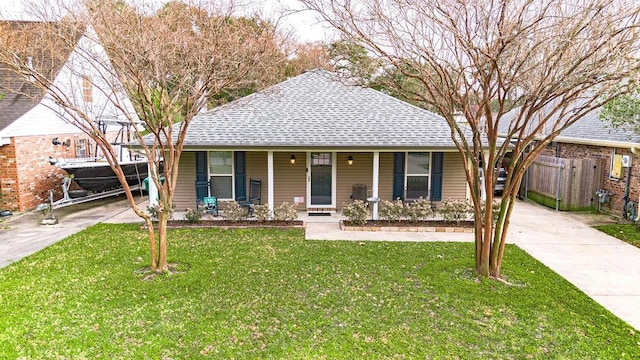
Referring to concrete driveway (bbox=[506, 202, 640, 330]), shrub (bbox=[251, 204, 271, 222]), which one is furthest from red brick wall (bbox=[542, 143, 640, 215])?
shrub (bbox=[251, 204, 271, 222])

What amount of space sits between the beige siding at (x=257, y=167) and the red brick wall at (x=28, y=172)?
618 centimetres

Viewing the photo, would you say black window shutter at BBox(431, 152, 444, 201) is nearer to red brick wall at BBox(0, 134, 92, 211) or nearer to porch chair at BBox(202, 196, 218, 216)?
porch chair at BBox(202, 196, 218, 216)

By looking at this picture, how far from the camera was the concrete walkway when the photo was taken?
643 centimetres

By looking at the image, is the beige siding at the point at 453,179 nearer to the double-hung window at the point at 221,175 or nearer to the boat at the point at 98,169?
the double-hung window at the point at 221,175

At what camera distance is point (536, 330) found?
16.5ft

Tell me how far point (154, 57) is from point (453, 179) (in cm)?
856

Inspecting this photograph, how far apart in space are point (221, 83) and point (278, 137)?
11.1ft

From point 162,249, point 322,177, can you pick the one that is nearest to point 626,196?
point 322,177

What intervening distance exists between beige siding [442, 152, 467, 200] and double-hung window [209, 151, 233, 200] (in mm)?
5998

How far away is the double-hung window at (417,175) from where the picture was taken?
11617mm

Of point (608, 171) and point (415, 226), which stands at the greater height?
point (608, 171)

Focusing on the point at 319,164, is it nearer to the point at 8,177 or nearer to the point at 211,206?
the point at 211,206

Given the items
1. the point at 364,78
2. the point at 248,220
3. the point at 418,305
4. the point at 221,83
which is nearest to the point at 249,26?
the point at 221,83

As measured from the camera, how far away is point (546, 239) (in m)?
9.16
